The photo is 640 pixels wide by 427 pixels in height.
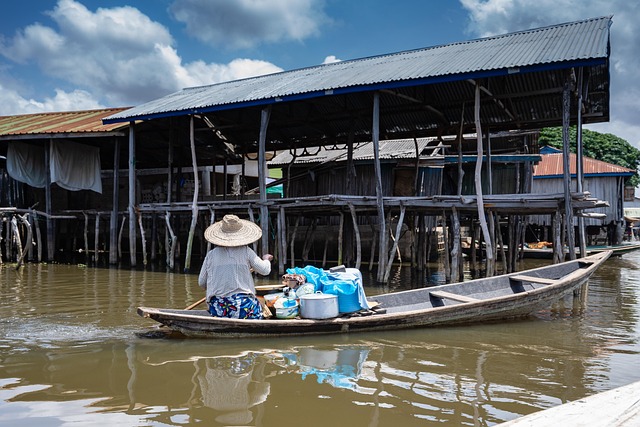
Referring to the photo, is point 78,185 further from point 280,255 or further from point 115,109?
point 280,255

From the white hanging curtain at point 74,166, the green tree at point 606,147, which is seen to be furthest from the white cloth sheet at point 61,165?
the green tree at point 606,147

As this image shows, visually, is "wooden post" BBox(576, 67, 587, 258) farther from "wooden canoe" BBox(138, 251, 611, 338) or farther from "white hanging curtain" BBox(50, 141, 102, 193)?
"white hanging curtain" BBox(50, 141, 102, 193)

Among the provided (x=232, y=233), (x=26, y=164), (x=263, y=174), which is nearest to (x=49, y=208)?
(x=26, y=164)

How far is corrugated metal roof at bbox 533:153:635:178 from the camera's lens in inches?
895

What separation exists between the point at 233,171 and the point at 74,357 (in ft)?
55.3

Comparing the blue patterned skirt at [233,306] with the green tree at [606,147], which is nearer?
the blue patterned skirt at [233,306]

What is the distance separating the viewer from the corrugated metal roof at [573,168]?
22734mm

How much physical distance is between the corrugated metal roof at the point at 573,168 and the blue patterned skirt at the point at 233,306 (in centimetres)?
2050

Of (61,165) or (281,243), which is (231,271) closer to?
(281,243)

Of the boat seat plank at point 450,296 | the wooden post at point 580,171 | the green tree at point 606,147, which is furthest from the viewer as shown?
the green tree at point 606,147

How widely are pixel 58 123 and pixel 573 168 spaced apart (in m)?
22.2

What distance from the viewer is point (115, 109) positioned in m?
18.7

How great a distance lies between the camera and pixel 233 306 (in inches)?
228

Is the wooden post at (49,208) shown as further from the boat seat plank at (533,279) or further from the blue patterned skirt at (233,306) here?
the boat seat plank at (533,279)
